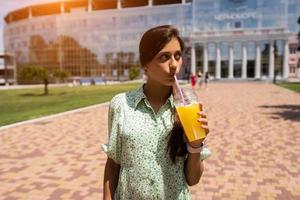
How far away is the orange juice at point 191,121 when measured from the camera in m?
1.64

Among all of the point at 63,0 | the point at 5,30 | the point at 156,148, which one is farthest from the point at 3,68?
the point at 156,148

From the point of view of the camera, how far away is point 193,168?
190 centimetres

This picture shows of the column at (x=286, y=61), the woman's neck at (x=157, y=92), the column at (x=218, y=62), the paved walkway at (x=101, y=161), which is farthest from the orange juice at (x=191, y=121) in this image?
the column at (x=286, y=61)

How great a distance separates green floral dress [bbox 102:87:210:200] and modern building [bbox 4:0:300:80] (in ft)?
212

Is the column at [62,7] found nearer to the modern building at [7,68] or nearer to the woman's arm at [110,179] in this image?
the modern building at [7,68]

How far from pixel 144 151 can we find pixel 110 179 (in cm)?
34

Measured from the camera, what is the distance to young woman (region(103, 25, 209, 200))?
1852 mm

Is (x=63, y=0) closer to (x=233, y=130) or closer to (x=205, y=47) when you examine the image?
(x=205, y=47)

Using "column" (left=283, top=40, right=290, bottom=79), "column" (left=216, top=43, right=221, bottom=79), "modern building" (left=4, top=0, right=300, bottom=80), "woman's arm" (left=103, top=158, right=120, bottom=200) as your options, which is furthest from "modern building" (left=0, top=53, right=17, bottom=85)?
"woman's arm" (left=103, top=158, right=120, bottom=200)

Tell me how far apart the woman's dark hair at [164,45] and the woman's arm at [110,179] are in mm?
411

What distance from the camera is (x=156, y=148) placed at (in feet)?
6.27

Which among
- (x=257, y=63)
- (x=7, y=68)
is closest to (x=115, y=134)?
(x=257, y=63)

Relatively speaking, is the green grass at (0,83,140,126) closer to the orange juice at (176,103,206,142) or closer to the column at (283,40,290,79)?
the orange juice at (176,103,206,142)

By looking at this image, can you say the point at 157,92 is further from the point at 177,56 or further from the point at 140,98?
the point at 177,56
